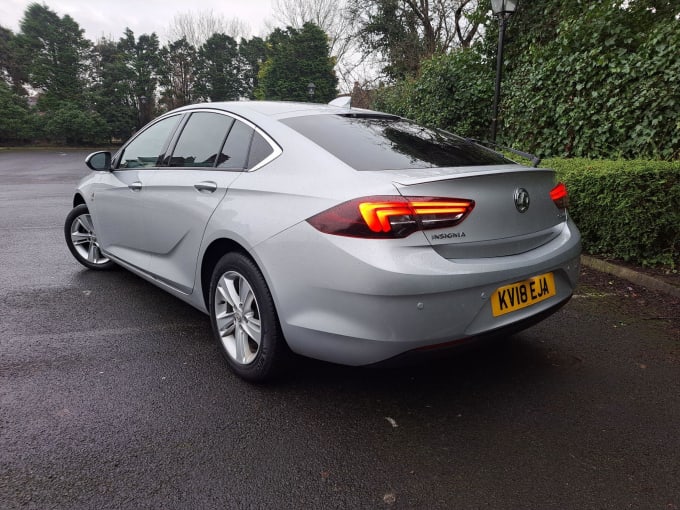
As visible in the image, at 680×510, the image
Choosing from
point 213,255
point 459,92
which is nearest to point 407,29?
point 459,92

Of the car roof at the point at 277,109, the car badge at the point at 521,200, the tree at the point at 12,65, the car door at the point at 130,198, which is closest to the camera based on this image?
the car badge at the point at 521,200

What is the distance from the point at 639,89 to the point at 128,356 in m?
6.36

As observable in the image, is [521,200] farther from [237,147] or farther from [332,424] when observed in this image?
[237,147]

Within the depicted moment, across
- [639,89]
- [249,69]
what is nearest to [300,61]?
[249,69]

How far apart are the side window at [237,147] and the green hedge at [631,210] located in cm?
358

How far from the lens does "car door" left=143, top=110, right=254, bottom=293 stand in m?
2.70

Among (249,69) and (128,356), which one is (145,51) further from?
(128,356)

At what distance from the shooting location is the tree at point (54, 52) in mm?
40156

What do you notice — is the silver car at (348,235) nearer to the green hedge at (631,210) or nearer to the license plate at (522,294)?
the license plate at (522,294)

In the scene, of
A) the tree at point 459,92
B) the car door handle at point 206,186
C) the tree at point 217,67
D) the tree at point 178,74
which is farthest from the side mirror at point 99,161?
the tree at point 217,67

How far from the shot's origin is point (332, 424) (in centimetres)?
224

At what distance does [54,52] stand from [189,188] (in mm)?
48725

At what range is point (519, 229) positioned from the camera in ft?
7.54

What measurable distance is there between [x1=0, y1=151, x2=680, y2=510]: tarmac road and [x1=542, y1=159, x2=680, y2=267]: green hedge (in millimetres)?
1227
